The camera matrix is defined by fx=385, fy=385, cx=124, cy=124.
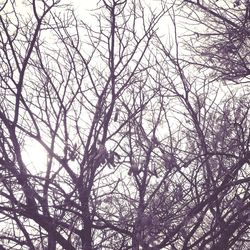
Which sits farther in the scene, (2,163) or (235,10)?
(235,10)

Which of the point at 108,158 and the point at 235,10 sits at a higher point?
the point at 235,10

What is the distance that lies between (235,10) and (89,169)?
2571 mm

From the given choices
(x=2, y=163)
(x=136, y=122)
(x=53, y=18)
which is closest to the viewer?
(x=2, y=163)

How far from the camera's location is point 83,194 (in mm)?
3863

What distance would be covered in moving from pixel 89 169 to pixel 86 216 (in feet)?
1.80

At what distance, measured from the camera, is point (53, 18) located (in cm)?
439

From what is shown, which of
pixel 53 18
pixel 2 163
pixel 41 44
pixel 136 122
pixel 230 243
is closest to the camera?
pixel 2 163

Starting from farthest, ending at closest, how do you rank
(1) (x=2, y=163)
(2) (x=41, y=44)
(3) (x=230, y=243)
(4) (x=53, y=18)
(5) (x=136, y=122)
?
(5) (x=136, y=122) → (2) (x=41, y=44) → (4) (x=53, y=18) → (3) (x=230, y=243) → (1) (x=2, y=163)

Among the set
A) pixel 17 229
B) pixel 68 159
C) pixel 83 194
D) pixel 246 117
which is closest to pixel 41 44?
pixel 68 159

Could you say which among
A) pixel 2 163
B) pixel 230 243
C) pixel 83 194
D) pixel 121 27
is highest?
pixel 121 27

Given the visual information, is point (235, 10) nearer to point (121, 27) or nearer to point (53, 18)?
point (121, 27)

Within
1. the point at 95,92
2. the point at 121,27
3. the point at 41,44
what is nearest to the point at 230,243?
the point at 95,92

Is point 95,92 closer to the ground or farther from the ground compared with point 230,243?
farther from the ground

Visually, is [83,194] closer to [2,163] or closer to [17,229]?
[2,163]
